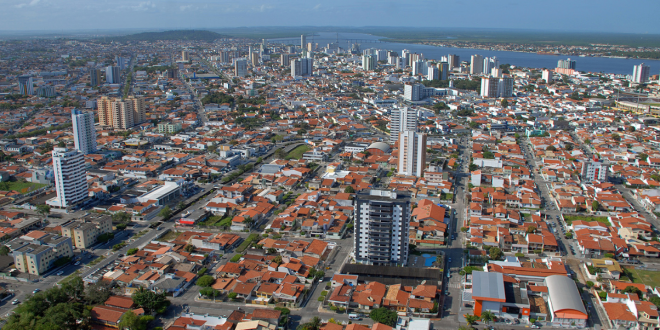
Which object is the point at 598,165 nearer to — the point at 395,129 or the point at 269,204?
the point at 395,129

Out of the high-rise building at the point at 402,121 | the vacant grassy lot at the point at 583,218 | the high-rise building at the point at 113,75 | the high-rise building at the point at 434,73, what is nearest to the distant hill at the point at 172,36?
the high-rise building at the point at 113,75

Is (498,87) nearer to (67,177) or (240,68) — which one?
(240,68)

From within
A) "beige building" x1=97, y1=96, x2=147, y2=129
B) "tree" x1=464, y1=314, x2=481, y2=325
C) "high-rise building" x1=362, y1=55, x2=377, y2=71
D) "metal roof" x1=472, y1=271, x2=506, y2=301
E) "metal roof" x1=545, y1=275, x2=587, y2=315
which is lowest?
"tree" x1=464, y1=314, x2=481, y2=325

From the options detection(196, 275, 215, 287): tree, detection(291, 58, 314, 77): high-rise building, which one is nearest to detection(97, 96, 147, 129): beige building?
detection(196, 275, 215, 287): tree

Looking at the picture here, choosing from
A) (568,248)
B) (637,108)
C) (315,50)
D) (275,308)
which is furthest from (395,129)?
(315,50)

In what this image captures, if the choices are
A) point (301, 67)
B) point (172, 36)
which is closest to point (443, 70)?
point (301, 67)

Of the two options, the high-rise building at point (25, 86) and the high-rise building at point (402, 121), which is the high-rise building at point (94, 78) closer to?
the high-rise building at point (25, 86)

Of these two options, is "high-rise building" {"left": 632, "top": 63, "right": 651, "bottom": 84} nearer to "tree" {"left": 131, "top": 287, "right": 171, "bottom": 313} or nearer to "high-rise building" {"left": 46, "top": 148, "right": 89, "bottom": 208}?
"high-rise building" {"left": 46, "top": 148, "right": 89, "bottom": 208}
